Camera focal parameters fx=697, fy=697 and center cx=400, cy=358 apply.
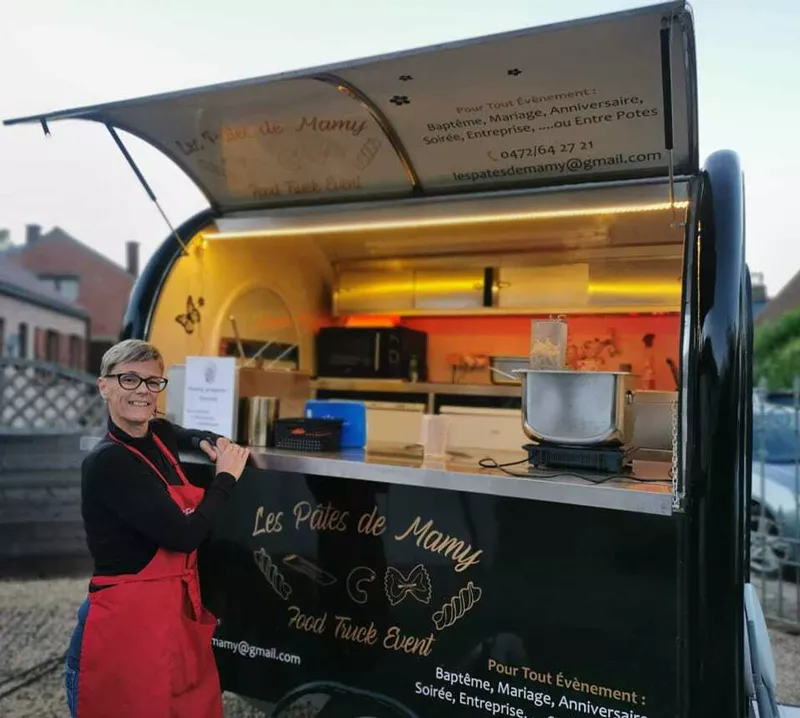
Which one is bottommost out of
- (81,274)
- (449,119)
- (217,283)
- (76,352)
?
(217,283)

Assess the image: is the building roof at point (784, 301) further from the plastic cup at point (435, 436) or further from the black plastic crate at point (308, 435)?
the black plastic crate at point (308, 435)

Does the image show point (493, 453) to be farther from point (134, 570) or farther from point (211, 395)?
point (134, 570)

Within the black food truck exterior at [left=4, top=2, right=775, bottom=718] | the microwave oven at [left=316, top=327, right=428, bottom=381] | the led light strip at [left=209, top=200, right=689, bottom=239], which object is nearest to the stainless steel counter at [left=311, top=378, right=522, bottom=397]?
the microwave oven at [left=316, top=327, right=428, bottom=381]

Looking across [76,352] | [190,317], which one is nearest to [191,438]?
[190,317]

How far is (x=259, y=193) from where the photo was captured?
3.61 m

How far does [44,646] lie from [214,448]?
2686mm

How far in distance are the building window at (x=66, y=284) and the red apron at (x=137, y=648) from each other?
2927 cm

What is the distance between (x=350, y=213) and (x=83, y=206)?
21073 mm

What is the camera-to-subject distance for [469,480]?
2439 mm

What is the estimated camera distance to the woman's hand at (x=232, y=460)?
2598mm

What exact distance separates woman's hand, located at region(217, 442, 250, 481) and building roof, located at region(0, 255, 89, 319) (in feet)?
59.0

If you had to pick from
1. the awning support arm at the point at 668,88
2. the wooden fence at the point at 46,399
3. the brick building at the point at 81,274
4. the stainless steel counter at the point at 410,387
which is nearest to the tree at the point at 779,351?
the stainless steel counter at the point at 410,387

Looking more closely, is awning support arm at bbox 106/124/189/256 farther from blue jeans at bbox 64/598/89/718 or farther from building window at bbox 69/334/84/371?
building window at bbox 69/334/84/371

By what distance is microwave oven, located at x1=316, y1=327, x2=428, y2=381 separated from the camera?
5.37 metres
